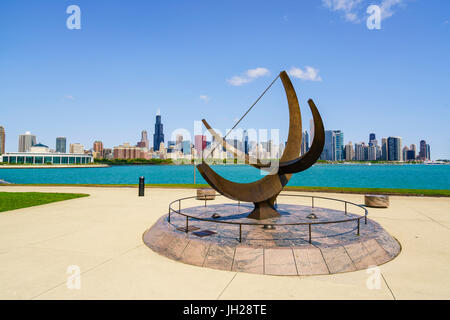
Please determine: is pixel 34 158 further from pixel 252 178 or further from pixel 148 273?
pixel 148 273

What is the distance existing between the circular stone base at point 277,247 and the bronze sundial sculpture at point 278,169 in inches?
37.4

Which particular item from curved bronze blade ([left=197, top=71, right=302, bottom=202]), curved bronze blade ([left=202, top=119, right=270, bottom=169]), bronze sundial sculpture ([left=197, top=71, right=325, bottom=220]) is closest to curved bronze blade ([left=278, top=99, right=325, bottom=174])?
bronze sundial sculpture ([left=197, top=71, right=325, bottom=220])

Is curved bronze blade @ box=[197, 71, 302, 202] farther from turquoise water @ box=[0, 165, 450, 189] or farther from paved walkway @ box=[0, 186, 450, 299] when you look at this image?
turquoise water @ box=[0, 165, 450, 189]

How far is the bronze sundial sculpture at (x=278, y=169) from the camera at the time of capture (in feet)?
20.7

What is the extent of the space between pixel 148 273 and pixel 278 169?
4.22 metres

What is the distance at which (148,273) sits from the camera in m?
4.47

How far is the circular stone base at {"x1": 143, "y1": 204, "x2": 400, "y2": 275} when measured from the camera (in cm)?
464

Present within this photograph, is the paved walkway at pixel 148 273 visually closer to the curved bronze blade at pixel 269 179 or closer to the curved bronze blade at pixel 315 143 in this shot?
the curved bronze blade at pixel 269 179

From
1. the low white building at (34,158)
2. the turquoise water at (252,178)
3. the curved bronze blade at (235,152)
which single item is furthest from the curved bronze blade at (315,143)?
the low white building at (34,158)

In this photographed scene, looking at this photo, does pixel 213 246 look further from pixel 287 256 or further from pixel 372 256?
pixel 372 256

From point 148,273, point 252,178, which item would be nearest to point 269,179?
point 148,273

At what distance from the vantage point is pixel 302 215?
800 centimetres

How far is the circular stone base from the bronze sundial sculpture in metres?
0.95
